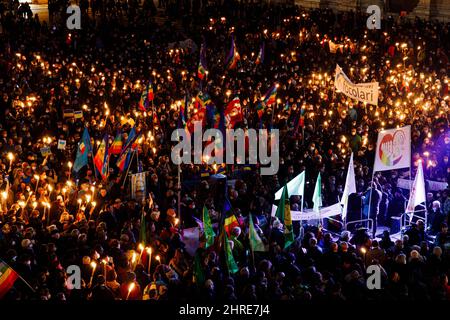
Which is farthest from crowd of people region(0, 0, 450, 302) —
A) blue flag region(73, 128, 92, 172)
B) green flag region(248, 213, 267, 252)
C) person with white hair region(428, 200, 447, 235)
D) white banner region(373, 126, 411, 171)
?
white banner region(373, 126, 411, 171)

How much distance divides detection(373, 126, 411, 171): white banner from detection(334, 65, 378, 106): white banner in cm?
403

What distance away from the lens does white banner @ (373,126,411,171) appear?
37.9 feet

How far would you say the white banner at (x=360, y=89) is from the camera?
1559 centimetres

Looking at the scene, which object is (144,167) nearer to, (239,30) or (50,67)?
(50,67)

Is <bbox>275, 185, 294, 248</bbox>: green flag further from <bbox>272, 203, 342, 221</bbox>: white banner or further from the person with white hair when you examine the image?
the person with white hair

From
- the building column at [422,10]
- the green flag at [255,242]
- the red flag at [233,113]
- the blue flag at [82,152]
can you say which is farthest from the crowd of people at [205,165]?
the building column at [422,10]

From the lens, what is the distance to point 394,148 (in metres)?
11.6

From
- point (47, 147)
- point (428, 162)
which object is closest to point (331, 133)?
point (428, 162)

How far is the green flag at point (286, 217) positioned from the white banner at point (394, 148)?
8.22 feet

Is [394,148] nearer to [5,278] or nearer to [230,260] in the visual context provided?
[230,260]

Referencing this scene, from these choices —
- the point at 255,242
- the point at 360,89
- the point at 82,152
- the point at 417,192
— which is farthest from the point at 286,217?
the point at 360,89

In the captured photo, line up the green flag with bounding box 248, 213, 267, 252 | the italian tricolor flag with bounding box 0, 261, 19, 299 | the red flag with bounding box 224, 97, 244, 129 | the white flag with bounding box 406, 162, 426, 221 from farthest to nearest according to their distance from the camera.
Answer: the red flag with bounding box 224, 97, 244, 129, the white flag with bounding box 406, 162, 426, 221, the green flag with bounding box 248, 213, 267, 252, the italian tricolor flag with bounding box 0, 261, 19, 299

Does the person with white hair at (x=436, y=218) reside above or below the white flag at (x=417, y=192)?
below

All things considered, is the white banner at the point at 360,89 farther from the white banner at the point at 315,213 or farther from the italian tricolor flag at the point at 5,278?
the italian tricolor flag at the point at 5,278
